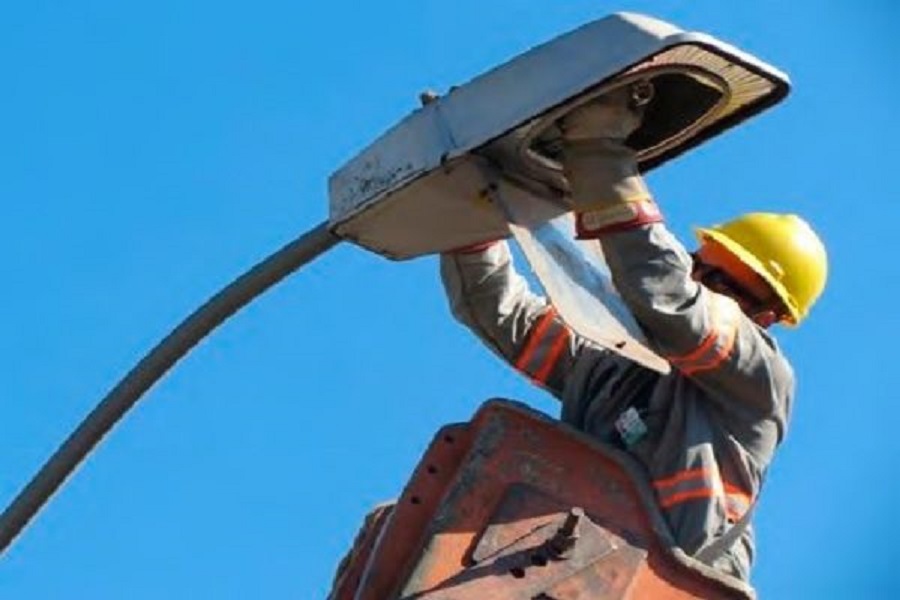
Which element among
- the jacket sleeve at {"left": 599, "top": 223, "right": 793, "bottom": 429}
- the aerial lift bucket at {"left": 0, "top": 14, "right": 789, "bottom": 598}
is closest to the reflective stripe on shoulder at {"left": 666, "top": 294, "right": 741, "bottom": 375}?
the jacket sleeve at {"left": 599, "top": 223, "right": 793, "bottom": 429}

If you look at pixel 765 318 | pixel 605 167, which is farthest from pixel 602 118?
pixel 765 318

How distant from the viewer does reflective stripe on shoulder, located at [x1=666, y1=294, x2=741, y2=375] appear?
21.4 feet

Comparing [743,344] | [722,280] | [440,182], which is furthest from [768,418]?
[440,182]

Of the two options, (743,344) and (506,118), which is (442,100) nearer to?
(506,118)

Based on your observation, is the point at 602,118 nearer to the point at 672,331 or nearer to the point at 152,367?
the point at 672,331

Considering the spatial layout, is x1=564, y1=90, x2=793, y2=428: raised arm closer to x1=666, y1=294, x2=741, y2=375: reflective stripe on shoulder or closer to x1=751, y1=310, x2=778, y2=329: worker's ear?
x1=666, y1=294, x2=741, y2=375: reflective stripe on shoulder

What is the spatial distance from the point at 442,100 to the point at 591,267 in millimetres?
727

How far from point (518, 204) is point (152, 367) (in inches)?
40.6

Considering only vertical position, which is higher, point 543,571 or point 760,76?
point 760,76

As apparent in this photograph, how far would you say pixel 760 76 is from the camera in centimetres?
598

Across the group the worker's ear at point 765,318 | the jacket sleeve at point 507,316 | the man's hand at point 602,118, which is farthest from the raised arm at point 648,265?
the worker's ear at point 765,318

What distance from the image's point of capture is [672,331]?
250 inches

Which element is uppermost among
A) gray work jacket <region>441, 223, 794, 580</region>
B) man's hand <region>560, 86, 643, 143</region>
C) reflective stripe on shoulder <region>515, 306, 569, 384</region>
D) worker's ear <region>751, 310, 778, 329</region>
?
worker's ear <region>751, 310, 778, 329</region>

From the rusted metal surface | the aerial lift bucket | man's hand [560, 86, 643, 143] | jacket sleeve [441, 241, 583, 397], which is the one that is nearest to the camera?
the aerial lift bucket
